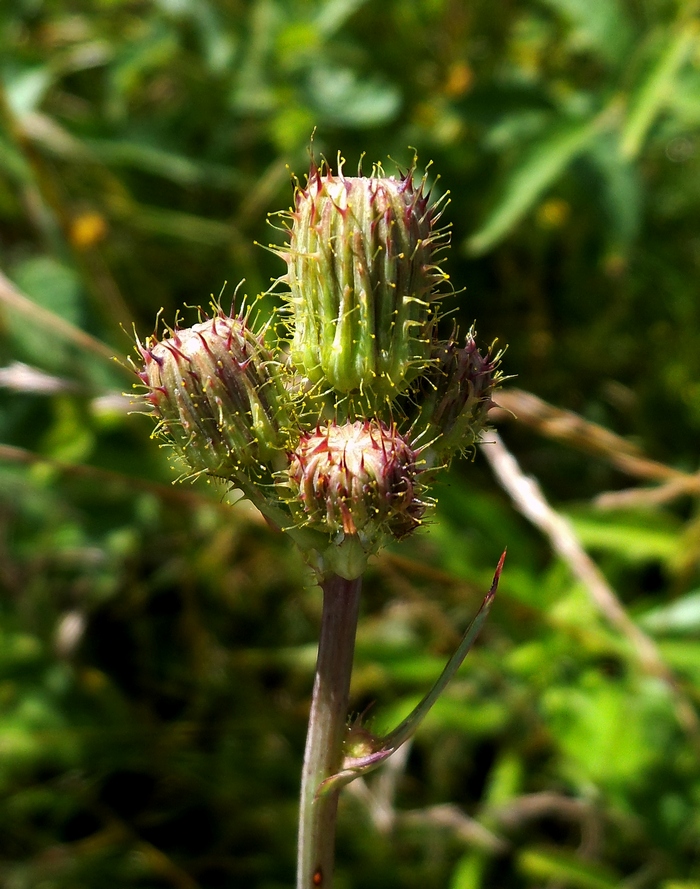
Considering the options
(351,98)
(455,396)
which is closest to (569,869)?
(455,396)

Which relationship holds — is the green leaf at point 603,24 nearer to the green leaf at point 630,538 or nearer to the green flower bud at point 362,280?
the green leaf at point 630,538

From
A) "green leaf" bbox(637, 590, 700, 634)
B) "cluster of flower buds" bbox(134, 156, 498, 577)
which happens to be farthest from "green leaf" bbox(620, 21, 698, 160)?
"cluster of flower buds" bbox(134, 156, 498, 577)

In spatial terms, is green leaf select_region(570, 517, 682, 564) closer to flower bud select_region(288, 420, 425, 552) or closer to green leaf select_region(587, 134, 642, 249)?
green leaf select_region(587, 134, 642, 249)

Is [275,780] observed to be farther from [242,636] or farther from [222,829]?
[242,636]

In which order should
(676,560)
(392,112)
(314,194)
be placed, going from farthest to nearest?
(392,112) → (676,560) → (314,194)

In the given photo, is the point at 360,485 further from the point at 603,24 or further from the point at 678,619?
the point at 603,24

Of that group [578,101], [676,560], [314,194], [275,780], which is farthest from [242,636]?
[314,194]

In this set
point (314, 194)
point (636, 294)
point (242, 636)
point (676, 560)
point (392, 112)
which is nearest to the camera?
point (314, 194)
